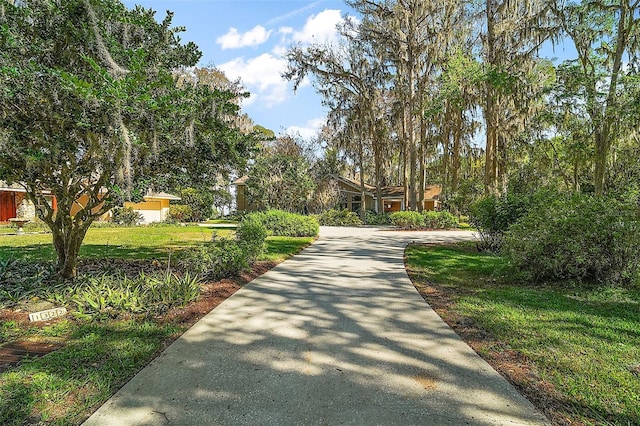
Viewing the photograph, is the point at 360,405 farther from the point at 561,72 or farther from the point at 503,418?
the point at 561,72

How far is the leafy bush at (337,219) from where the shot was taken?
81.0ft

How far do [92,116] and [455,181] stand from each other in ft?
83.2

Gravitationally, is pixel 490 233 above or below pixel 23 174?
below

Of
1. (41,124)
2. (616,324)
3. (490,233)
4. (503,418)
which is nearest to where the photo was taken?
(503,418)

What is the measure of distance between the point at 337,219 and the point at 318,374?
2203 cm

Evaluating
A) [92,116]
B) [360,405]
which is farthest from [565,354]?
[92,116]

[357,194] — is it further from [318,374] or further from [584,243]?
[318,374]

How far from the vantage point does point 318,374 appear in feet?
9.48

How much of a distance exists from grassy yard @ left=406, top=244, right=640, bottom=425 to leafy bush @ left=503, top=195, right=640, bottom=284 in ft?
1.07

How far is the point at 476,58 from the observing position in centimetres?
1903

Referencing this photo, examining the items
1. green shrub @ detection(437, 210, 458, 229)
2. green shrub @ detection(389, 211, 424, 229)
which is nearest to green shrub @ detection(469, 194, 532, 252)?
green shrub @ detection(389, 211, 424, 229)

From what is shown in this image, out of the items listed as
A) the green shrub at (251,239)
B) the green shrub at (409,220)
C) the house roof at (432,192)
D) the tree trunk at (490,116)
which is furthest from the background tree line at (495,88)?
the green shrub at (251,239)

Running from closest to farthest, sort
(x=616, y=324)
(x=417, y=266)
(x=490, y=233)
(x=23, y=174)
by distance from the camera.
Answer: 1. (x=616, y=324)
2. (x=23, y=174)
3. (x=417, y=266)
4. (x=490, y=233)

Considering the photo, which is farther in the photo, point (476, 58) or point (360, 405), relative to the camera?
point (476, 58)
